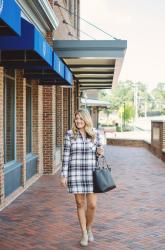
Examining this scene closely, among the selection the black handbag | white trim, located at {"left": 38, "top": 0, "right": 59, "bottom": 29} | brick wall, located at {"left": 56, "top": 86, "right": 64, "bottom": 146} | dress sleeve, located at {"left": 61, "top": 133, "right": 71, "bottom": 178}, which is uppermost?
white trim, located at {"left": 38, "top": 0, "right": 59, "bottom": 29}

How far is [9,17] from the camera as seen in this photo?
5.12m

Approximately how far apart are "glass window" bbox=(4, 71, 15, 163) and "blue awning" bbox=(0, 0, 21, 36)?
13.8 feet

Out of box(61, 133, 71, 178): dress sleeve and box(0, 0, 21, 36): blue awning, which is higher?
box(0, 0, 21, 36): blue awning

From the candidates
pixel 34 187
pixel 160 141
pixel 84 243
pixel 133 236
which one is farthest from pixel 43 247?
pixel 160 141

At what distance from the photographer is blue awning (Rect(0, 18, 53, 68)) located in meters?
6.94

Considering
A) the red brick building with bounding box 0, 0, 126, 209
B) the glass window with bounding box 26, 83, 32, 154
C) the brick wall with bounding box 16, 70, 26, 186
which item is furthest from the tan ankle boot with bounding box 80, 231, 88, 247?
the glass window with bounding box 26, 83, 32, 154

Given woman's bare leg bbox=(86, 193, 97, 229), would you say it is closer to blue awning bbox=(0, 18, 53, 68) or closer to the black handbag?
the black handbag

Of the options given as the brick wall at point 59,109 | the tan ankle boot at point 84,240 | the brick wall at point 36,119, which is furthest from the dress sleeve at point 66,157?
the brick wall at point 59,109

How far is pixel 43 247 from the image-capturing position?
6121 millimetres

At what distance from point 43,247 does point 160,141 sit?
44.8ft

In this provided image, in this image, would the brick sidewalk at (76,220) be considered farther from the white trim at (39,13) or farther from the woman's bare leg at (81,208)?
the white trim at (39,13)

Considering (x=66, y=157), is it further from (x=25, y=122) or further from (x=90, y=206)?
(x=25, y=122)

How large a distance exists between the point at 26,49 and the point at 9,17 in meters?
2.01

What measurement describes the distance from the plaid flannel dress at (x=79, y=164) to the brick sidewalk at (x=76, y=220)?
0.84 metres
